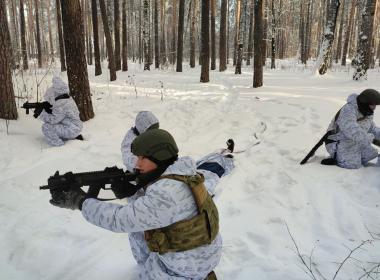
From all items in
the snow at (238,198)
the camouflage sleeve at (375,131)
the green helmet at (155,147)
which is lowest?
the snow at (238,198)

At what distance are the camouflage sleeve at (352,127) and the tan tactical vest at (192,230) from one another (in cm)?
350

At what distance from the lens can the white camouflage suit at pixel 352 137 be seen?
16.6 ft

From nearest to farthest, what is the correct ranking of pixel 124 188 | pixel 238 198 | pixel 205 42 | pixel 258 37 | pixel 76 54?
1. pixel 124 188
2. pixel 238 198
3. pixel 76 54
4. pixel 258 37
5. pixel 205 42

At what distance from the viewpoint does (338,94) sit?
8.92m

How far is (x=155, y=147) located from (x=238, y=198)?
2.66 meters

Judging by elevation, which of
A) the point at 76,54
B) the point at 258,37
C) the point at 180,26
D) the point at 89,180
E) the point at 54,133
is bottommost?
the point at 54,133

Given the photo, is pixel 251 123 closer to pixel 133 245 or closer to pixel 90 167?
pixel 90 167

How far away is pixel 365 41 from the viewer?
10875 mm

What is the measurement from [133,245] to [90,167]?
2985 millimetres

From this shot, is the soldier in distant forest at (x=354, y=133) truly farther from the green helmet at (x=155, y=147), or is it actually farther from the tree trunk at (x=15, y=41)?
the tree trunk at (x=15, y=41)

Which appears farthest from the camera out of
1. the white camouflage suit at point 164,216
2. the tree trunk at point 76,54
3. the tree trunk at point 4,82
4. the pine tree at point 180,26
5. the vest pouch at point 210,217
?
the pine tree at point 180,26

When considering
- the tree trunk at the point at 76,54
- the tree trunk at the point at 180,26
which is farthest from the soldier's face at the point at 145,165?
the tree trunk at the point at 180,26

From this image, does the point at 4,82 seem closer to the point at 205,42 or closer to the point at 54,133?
the point at 54,133

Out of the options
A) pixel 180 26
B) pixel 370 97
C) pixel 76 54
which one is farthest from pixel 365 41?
pixel 180 26
